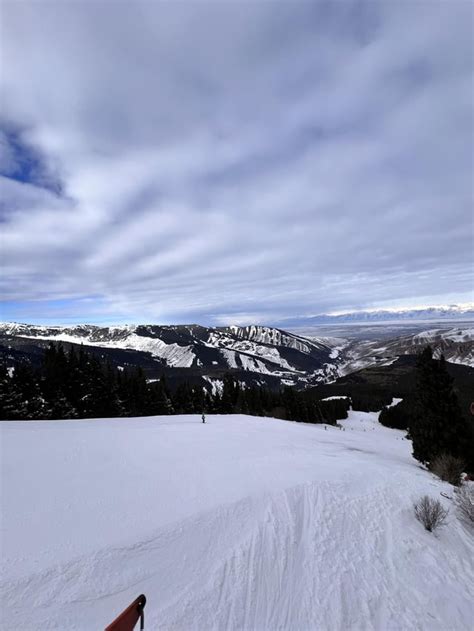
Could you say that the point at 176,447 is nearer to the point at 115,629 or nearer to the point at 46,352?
the point at 115,629

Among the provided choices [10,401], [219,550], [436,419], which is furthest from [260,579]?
[10,401]

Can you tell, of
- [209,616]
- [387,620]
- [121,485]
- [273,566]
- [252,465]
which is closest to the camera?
[209,616]

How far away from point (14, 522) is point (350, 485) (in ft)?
36.1

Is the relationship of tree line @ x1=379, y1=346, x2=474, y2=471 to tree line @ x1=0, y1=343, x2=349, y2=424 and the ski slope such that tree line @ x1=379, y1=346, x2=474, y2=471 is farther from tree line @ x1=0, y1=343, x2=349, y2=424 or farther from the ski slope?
tree line @ x1=0, y1=343, x2=349, y2=424

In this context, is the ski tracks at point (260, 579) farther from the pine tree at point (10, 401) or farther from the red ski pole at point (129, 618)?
the pine tree at point (10, 401)

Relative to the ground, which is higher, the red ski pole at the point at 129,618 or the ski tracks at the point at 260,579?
the red ski pole at the point at 129,618

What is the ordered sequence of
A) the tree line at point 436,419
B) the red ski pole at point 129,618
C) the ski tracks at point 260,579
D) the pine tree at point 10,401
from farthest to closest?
the pine tree at point 10,401, the tree line at point 436,419, the ski tracks at point 260,579, the red ski pole at point 129,618

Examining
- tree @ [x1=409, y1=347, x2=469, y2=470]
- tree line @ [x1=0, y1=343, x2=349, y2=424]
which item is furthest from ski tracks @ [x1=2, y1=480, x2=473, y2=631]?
tree line @ [x1=0, y1=343, x2=349, y2=424]

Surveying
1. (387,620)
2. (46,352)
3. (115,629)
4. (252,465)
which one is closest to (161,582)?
(115,629)

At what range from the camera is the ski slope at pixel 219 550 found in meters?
6.02

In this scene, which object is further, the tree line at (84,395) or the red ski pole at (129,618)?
the tree line at (84,395)

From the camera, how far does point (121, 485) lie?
10.5 meters

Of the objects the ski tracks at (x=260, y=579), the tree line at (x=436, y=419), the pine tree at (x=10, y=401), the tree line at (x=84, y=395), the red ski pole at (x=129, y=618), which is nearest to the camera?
the red ski pole at (x=129, y=618)

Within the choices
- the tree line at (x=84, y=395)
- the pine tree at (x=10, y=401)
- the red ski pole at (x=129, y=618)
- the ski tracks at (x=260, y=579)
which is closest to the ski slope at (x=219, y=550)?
the ski tracks at (x=260, y=579)
